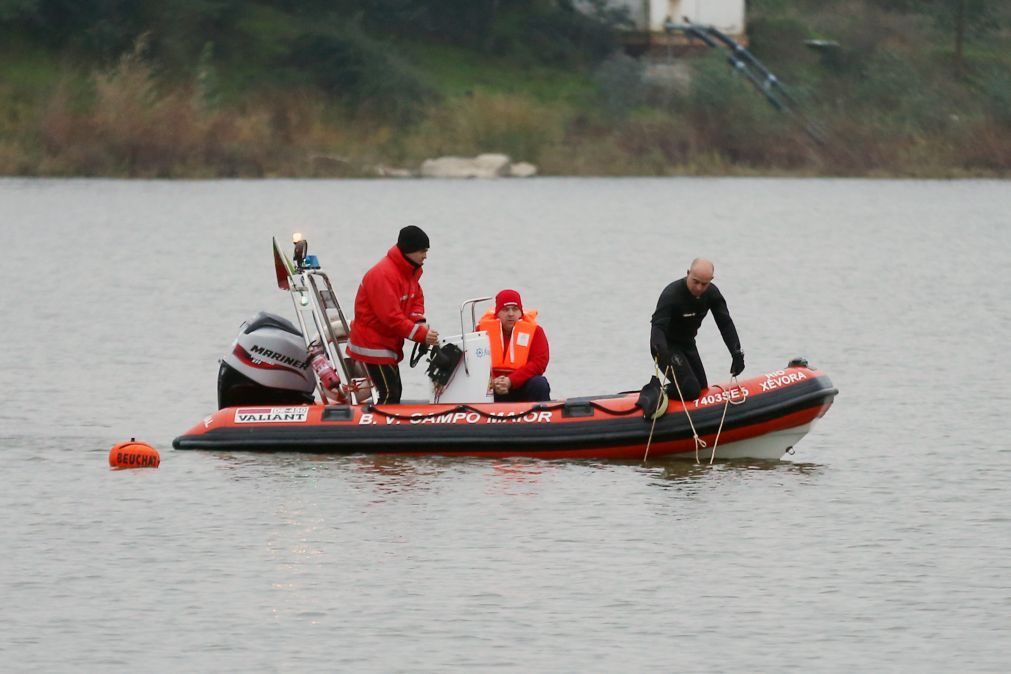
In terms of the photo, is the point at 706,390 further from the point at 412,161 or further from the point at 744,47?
the point at 744,47

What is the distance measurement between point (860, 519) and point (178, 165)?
4141 centimetres

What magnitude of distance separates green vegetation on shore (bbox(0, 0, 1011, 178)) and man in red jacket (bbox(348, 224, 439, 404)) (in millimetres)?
37413

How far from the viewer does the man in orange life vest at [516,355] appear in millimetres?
14617

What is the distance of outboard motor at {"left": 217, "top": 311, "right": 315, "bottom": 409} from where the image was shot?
14875 millimetres

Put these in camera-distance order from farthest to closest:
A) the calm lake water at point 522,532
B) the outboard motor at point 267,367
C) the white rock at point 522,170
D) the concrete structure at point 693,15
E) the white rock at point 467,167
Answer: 1. the concrete structure at point 693,15
2. the white rock at point 522,170
3. the white rock at point 467,167
4. the outboard motor at point 267,367
5. the calm lake water at point 522,532

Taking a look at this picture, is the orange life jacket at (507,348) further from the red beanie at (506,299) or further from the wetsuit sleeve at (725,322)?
the wetsuit sleeve at (725,322)

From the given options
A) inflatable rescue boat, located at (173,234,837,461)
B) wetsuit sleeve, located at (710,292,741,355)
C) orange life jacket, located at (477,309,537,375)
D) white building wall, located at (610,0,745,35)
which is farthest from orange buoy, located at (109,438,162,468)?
white building wall, located at (610,0,745,35)

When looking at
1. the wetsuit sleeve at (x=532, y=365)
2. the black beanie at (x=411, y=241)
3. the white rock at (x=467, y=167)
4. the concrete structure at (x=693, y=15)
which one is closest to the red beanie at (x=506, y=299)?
the wetsuit sleeve at (x=532, y=365)

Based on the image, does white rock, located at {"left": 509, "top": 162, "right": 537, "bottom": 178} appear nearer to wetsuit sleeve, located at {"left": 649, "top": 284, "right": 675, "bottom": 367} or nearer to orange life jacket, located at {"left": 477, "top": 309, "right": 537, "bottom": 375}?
orange life jacket, located at {"left": 477, "top": 309, "right": 537, "bottom": 375}

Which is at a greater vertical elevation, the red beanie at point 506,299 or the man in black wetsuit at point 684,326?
the red beanie at point 506,299

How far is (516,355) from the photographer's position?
48.2 ft

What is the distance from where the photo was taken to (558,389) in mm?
19594

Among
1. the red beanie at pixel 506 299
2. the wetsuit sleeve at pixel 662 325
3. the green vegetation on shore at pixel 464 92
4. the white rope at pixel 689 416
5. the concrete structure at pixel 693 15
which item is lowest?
the white rope at pixel 689 416

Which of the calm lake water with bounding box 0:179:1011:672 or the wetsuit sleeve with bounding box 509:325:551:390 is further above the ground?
the wetsuit sleeve with bounding box 509:325:551:390
